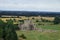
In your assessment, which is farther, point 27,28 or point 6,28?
point 27,28

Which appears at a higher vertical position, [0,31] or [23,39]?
[0,31]

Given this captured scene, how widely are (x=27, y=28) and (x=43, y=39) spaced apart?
22.9 meters

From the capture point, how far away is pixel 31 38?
165 ft

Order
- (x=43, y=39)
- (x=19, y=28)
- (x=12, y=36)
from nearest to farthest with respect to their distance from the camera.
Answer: (x=12, y=36) < (x=43, y=39) < (x=19, y=28)

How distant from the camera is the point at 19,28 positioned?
70812 mm

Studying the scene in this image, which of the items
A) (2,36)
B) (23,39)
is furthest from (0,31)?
(23,39)

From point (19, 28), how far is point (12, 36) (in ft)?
107

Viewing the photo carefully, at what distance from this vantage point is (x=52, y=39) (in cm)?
4925

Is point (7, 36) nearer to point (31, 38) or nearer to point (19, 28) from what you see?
point (31, 38)

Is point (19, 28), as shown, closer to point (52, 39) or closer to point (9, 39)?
point (52, 39)

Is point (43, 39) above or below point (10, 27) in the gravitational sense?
below

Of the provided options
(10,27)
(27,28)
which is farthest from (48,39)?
(27,28)

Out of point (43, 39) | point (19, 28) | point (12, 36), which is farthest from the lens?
point (19, 28)

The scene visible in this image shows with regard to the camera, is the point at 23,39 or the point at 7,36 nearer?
the point at 7,36
